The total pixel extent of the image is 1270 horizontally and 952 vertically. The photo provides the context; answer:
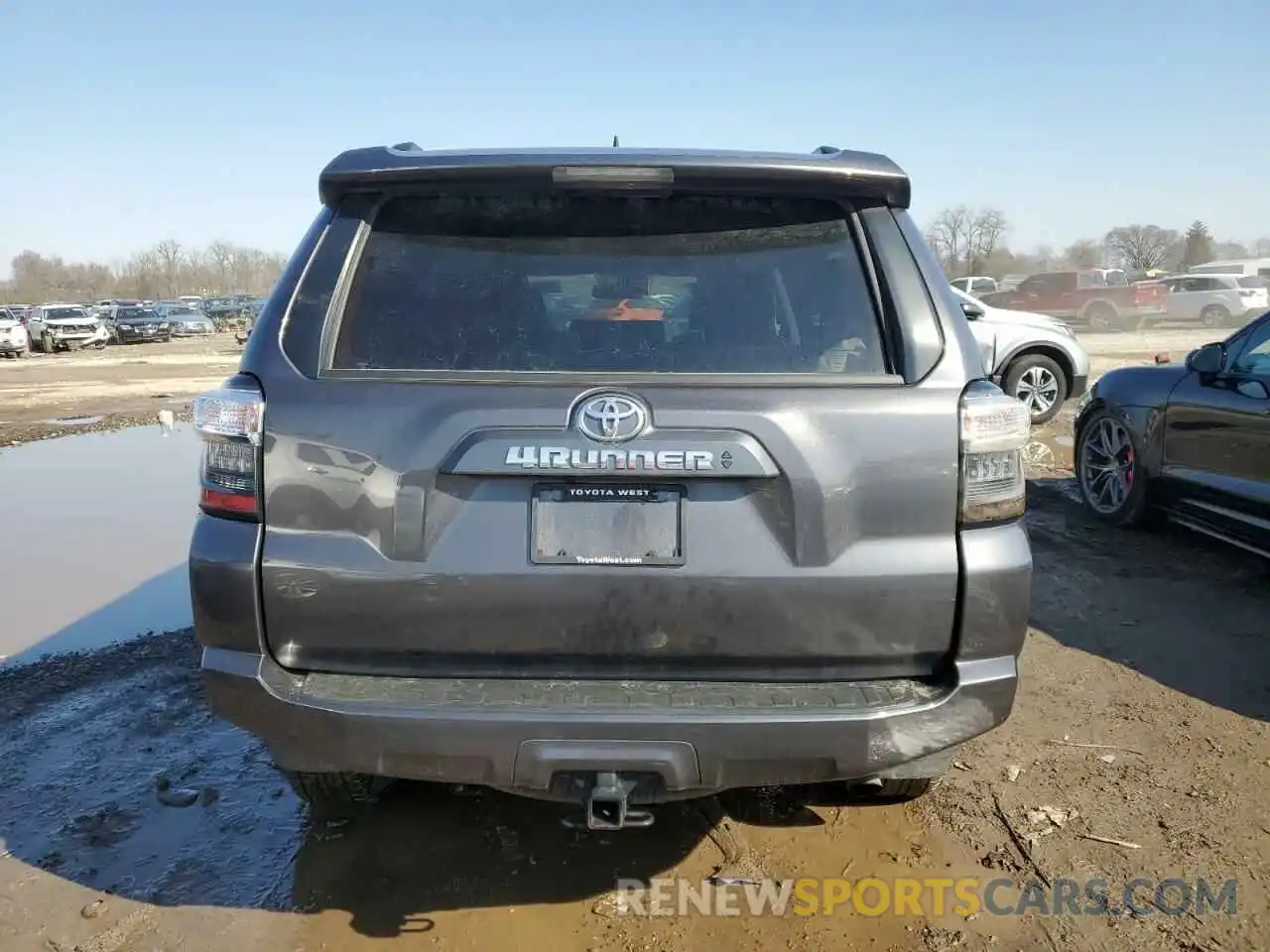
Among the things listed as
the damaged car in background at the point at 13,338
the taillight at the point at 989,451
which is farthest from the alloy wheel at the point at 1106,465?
the damaged car in background at the point at 13,338

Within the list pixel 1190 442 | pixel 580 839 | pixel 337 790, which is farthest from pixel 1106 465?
pixel 337 790

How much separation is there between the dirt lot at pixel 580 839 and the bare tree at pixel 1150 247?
69220 millimetres

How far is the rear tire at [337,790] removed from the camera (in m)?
2.70

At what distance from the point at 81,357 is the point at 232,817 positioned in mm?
33925

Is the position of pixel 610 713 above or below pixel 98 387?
above

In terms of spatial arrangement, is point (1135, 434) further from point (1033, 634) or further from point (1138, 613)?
point (1033, 634)

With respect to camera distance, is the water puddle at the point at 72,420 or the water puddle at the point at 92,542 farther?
the water puddle at the point at 72,420

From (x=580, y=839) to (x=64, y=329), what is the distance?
129ft

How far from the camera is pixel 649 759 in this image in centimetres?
210

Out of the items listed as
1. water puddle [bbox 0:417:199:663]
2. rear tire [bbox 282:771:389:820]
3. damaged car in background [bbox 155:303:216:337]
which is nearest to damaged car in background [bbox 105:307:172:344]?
damaged car in background [bbox 155:303:216:337]

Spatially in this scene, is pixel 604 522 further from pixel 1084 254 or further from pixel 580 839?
pixel 1084 254

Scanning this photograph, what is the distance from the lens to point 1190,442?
18.2 feet

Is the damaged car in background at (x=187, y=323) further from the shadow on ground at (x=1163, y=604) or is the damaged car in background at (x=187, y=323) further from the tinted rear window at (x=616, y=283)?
the tinted rear window at (x=616, y=283)

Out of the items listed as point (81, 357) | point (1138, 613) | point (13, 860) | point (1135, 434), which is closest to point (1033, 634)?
point (1138, 613)
